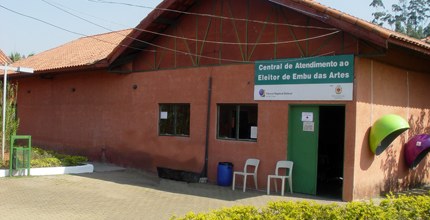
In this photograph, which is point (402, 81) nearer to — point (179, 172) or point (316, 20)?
point (316, 20)

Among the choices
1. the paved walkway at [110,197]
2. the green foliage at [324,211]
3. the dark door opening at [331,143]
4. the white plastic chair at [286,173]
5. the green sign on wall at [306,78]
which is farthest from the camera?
the dark door opening at [331,143]

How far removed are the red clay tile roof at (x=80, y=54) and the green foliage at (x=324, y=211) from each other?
1024 cm

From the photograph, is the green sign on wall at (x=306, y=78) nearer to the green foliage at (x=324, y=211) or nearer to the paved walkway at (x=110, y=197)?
the paved walkway at (x=110, y=197)

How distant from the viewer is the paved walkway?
8.40 meters

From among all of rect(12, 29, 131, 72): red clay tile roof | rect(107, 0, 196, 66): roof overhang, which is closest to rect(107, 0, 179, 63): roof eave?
rect(107, 0, 196, 66): roof overhang

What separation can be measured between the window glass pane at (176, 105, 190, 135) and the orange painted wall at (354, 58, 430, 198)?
5.23 meters

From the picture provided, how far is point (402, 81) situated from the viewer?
11969 millimetres

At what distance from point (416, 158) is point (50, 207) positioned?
9.06 m

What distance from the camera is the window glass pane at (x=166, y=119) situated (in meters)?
14.1

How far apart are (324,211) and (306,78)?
5335 millimetres

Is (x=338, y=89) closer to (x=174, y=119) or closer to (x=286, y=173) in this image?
(x=286, y=173)

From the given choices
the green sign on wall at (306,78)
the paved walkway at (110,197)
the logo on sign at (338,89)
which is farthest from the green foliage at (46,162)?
the logo on sign at (338,89)

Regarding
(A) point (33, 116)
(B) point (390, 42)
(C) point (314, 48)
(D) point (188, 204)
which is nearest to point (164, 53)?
(C) point (314, 48)

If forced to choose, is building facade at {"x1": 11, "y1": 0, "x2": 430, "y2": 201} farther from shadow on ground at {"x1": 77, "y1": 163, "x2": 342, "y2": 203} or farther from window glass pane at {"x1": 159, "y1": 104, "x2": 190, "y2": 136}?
shadow on ground at {"x1": 77, "y1": 163, "x2": 342, "y2": 203}
